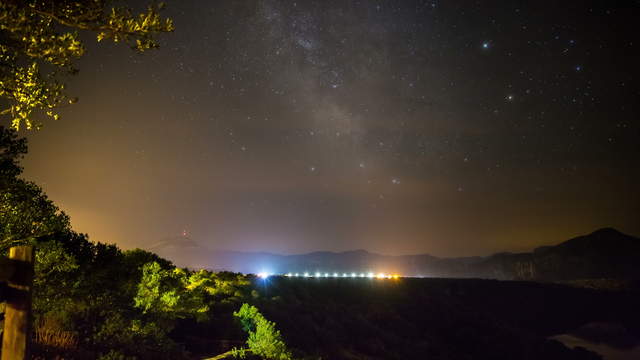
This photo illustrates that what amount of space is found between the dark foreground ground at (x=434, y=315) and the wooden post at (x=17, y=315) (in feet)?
52.9

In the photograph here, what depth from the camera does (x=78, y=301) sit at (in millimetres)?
13156

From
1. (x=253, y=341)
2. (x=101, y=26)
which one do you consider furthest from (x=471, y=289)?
(x=101, y=26)

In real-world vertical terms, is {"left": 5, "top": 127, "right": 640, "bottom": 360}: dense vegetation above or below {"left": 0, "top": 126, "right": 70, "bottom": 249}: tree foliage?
below

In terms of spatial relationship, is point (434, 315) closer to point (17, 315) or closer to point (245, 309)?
point (245, 309)

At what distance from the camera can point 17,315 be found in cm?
473

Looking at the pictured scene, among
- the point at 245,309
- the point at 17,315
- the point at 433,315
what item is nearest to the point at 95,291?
the point at 245,309

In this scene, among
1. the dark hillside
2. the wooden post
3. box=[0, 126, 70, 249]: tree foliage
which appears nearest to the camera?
the wooden post

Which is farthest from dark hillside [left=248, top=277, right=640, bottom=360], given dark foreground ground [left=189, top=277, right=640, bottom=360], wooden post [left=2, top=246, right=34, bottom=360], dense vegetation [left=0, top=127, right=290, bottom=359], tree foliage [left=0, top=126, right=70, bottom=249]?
wooden post [left=2, top=246, right=34, bottom=360]

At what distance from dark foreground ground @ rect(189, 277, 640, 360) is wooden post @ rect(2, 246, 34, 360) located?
52.9 feet

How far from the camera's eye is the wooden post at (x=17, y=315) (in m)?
4.72

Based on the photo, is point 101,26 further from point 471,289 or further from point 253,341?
point 471,289

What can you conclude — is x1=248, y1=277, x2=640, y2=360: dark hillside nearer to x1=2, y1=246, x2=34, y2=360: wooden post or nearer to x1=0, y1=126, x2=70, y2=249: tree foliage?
x1=0, y1=126, x2=70, y2=249: tree foliage

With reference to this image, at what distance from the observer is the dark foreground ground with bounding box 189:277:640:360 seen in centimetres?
3947

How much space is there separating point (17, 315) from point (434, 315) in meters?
68.0
